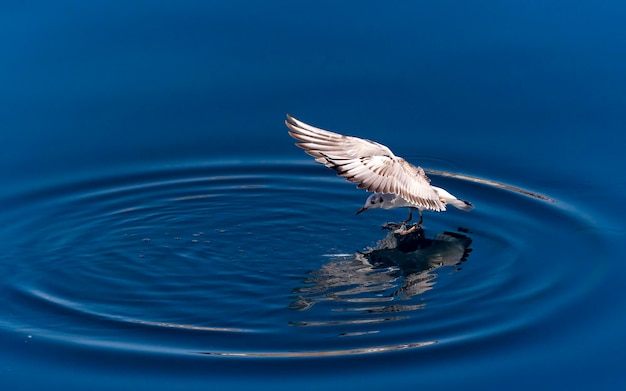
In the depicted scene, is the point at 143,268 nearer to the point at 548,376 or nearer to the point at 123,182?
the point at 123,182

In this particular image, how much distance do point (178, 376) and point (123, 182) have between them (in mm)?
3142

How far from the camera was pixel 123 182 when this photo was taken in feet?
28.8

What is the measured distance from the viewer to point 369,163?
24.7 ft

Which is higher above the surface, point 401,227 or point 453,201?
point 453,201

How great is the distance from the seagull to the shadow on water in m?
0.29

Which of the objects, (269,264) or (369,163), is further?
(369,163)

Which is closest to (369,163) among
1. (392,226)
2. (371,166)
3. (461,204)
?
(371,166)

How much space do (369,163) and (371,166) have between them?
31 mm

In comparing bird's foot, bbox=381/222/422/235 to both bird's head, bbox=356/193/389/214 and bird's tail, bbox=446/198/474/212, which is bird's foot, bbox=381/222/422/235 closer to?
bird's head, bbox=356/193/389/214

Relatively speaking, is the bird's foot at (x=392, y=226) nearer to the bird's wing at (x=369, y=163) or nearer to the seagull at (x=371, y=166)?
the seagull at (x=371, y=166)

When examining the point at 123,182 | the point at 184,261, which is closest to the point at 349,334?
the point at 184,261

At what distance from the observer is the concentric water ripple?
6441 millimetres

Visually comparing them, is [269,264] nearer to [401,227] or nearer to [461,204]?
[401,227]

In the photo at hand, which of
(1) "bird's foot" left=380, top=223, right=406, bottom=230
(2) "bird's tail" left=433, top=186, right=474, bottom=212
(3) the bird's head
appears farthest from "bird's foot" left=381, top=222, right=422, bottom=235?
(2) "bird's tail" left=433, top=186, right=474, bottom=212
